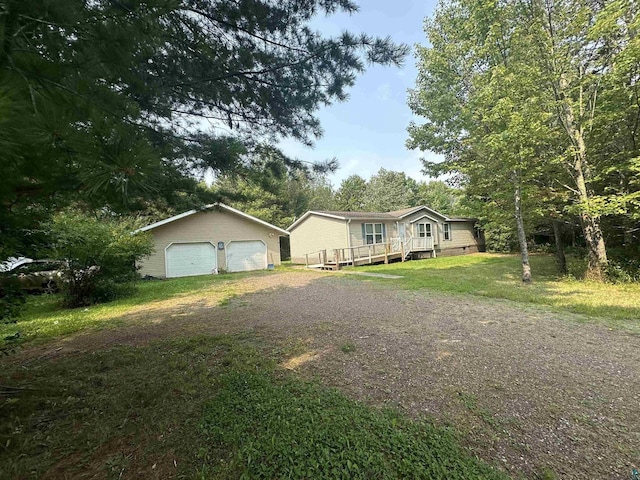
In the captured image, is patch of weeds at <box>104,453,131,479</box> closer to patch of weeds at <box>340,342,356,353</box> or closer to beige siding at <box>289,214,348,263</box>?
patch of weeds at <box>340,342,356,353</box>

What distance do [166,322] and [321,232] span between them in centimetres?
1403

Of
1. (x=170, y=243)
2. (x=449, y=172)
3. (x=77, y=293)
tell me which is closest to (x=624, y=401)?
(x=77, y=293)

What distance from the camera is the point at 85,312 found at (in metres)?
6.79

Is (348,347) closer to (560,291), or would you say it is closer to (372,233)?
(560,291)

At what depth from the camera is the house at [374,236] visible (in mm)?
17266

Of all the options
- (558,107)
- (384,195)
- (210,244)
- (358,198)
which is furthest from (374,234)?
(358,198)

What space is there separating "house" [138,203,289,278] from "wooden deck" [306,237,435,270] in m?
3.00

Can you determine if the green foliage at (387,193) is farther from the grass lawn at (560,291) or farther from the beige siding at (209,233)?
the grass lawn at (560,291)

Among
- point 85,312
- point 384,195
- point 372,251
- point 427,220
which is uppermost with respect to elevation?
point 384,195

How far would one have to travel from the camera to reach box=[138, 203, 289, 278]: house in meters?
13.9

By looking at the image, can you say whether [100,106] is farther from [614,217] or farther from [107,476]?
[614,217]

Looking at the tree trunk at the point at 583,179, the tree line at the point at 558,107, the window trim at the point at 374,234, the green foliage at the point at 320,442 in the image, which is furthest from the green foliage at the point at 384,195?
the green foliage at the point at 320,442

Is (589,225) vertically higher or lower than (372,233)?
→ lower

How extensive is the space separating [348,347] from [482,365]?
1564mm
